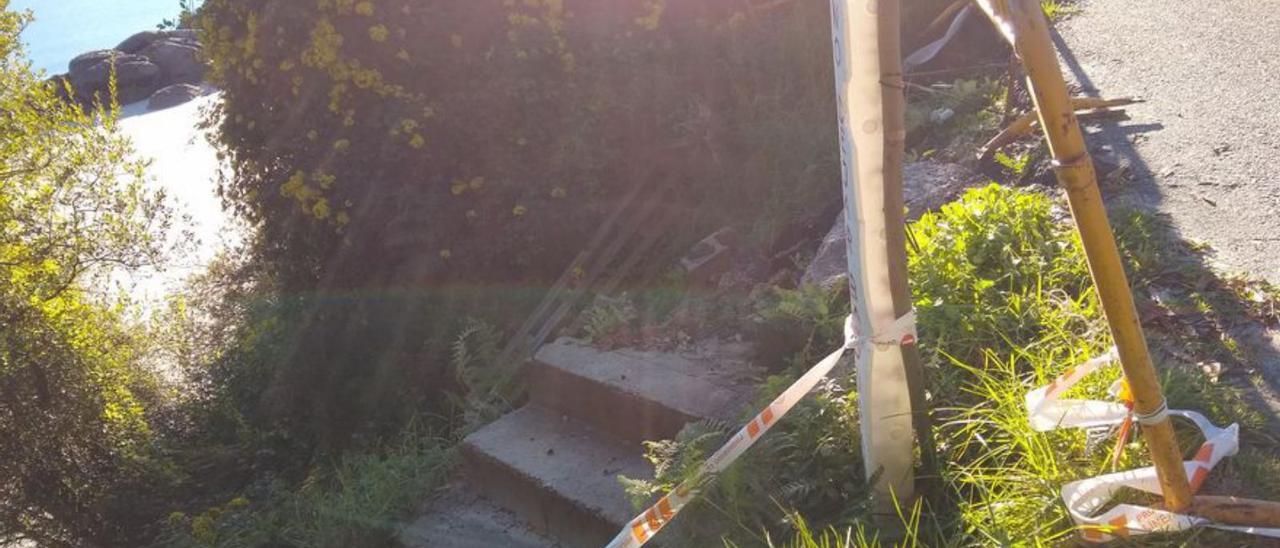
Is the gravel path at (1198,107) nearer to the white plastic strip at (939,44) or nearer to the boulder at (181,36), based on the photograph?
the white plastic strip at (939,44)

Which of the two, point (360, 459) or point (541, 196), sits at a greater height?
point (541, 196)

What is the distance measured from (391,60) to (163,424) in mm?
2519

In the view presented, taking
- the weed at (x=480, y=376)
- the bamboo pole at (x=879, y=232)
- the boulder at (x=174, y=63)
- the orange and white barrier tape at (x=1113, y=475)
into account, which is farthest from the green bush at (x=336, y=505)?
the boulder at (x=174, y=63)

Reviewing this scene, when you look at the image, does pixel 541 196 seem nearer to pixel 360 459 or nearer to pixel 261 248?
pixel 360 459

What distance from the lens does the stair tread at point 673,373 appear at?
408cm

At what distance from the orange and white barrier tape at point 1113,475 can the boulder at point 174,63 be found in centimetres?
1545

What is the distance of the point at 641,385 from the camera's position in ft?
14.5

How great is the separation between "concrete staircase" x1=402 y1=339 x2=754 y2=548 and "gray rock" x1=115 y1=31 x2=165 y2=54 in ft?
46.8

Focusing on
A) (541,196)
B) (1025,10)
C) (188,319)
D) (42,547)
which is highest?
(1025,10)

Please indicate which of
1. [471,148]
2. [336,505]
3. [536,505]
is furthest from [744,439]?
[471,148]

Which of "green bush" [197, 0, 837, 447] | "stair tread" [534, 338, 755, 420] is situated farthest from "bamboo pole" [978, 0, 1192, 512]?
"green bush" [197, 0, 837, 447]

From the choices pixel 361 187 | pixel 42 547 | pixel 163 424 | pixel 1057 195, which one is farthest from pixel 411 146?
pixel 1057 195

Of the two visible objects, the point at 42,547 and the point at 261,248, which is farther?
the point at 261,248

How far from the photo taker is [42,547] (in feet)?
19.1
